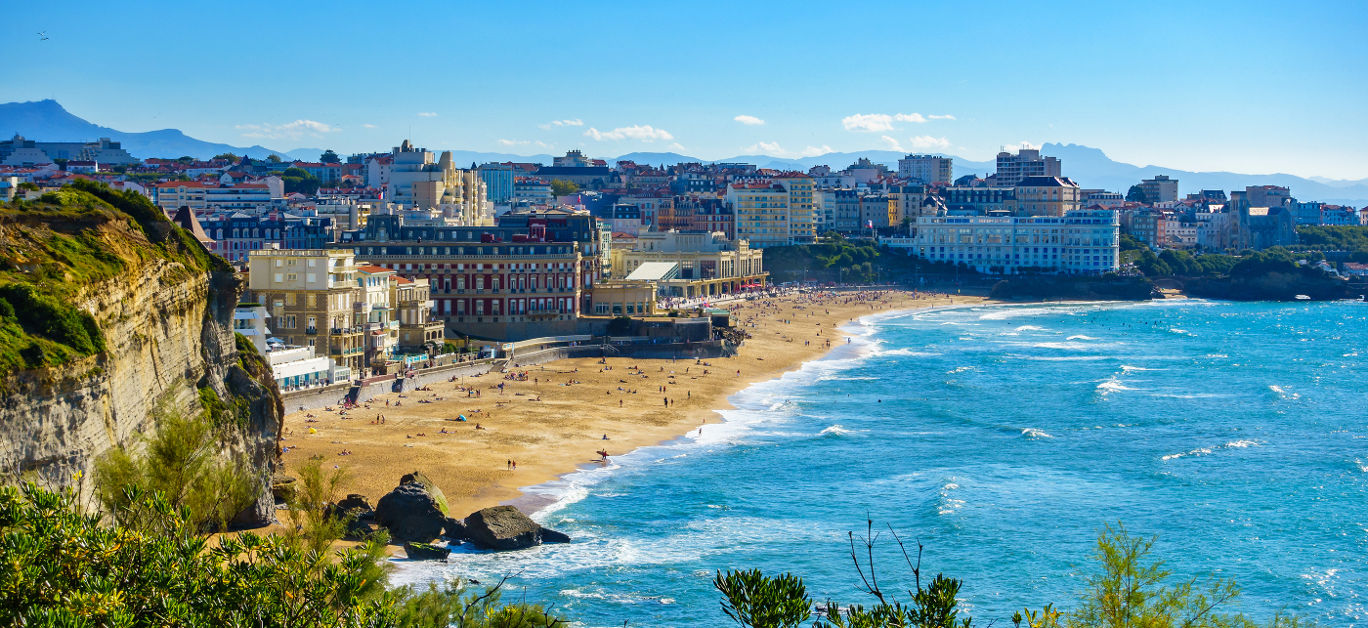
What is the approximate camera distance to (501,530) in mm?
38250

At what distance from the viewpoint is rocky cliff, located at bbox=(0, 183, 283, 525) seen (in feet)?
89.9

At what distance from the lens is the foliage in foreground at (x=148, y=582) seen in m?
15.5

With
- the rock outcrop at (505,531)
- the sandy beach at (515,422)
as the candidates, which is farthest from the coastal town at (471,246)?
the rock outcrop at (505,531)

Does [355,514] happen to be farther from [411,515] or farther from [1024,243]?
[1024,243]

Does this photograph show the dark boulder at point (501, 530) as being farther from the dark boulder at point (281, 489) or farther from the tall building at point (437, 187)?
the tall building at point (437, 187)

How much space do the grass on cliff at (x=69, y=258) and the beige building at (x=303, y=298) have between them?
2174 cm

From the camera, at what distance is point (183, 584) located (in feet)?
53.9

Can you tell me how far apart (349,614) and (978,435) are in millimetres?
45467

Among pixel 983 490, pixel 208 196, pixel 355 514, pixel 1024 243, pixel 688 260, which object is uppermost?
pixel 208 196

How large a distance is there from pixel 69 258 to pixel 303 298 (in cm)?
3035

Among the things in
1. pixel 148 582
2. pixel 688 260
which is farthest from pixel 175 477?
pixel 688 260

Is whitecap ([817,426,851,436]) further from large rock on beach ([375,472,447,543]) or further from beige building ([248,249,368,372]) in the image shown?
large rock on beach ([375,472,447,543])

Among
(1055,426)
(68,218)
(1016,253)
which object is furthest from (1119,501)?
(1016,253)

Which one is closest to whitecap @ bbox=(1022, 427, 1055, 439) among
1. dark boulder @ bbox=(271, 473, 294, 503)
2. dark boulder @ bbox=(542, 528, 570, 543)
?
dark boulder @ bbox=(542, 528, 570, 543)
